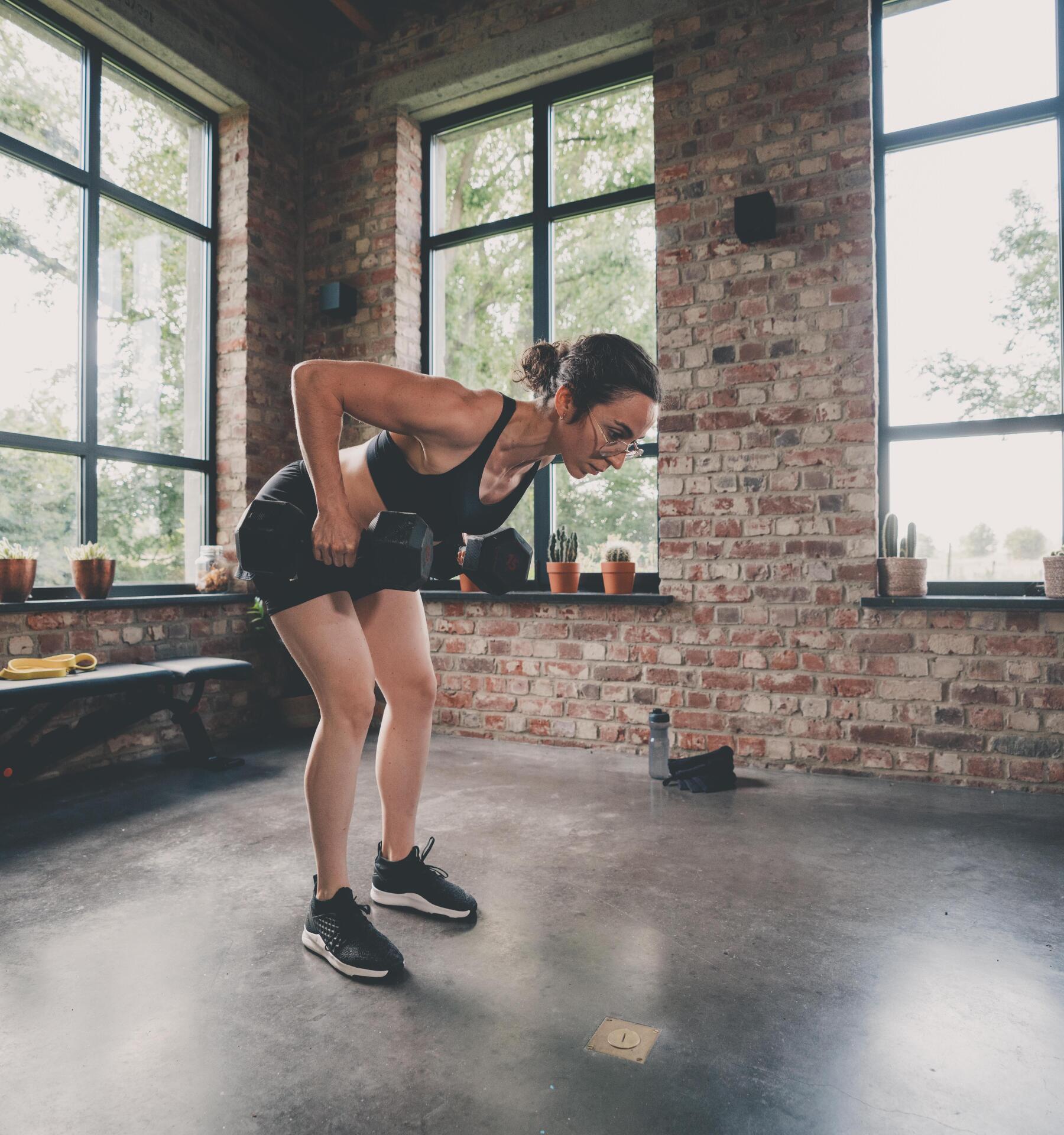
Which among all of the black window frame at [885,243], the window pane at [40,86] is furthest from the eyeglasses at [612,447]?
the window pane at [40,86]

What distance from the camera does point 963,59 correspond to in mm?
3285

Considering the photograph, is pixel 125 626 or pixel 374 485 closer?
pixel 374 485

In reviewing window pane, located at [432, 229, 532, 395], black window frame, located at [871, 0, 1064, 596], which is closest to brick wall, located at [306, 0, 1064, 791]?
black window frame, located at [871, 0, 1064, 596]

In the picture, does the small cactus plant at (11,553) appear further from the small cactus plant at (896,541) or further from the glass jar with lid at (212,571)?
the small cactus plant at (896,541)

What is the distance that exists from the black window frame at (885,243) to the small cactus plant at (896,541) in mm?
76

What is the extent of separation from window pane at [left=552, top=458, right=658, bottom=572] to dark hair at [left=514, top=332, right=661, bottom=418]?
2.08 meters

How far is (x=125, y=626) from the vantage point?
11.6 ft

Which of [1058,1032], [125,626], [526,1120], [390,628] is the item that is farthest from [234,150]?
[1058,1032]

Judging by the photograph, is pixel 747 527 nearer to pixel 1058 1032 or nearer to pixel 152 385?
pixel 1058 1032

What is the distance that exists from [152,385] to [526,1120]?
393 centimetres

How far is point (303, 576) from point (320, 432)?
11.3 inches

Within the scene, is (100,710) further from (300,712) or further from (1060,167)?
(1060,167)

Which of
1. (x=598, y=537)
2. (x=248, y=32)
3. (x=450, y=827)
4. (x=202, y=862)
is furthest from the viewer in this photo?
(x=248, y=32)

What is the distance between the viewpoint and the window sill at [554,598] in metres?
3.48
